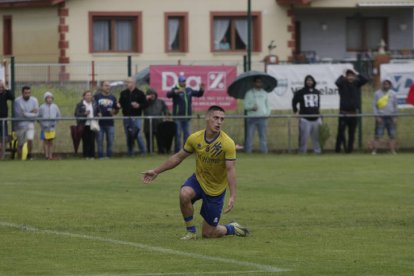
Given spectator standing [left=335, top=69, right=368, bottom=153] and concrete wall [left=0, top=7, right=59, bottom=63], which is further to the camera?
concrete wall [left=0, top=7, right=59, bottom=63]

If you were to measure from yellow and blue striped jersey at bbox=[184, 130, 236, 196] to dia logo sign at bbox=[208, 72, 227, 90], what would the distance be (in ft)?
60.7

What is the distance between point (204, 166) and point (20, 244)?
2.21 m

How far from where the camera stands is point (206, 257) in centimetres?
1260

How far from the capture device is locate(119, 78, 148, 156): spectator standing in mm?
30000

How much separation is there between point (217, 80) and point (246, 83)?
5.08ft

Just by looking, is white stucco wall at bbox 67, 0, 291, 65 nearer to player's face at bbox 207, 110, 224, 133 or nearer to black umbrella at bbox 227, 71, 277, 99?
black umbrella at bbox 227, 71, 277, 99

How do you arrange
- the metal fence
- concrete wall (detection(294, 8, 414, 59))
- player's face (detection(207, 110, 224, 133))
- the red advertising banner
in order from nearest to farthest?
player's face (detection(207, 110, 224, 133)) < the metal fence < the red advertising banner < concrete wall (detection(294, 8, 414, 59))

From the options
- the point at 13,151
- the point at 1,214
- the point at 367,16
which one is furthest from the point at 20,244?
the point at 367,16

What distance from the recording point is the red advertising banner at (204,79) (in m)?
32.7

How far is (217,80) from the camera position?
33.0 metres

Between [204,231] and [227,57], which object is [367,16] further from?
[204,231]

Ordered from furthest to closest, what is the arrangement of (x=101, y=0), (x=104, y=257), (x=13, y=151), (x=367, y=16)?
(x=367, y=16)
(x=101, y=0)
(x=13, y=151)
(x=104, y=257)

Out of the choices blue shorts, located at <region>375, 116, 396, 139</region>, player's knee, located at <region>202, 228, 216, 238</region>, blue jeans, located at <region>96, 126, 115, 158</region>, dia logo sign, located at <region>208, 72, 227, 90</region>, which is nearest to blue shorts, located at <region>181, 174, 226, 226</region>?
player's knee, located at <region>202, 228, 216, 238</region>

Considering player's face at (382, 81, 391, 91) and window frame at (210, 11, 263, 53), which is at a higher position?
window frame at (210, 11, 263, 53)
